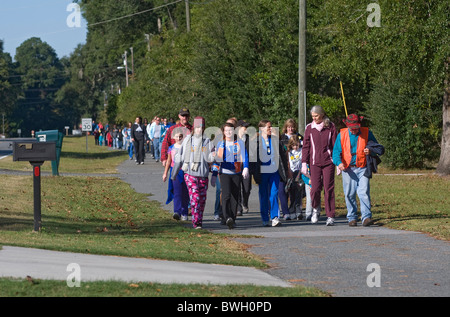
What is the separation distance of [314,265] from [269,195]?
522 centimetres

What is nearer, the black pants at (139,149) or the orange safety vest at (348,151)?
the orange safety vest at (348,151)

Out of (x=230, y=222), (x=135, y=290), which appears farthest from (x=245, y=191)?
(x=135, y=290)

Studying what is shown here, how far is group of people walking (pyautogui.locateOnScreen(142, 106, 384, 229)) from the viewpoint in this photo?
15.2 metres

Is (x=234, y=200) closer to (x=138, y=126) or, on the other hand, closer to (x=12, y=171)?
(x=12, y=171)

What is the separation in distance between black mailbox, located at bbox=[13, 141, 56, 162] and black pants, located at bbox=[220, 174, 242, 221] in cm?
311

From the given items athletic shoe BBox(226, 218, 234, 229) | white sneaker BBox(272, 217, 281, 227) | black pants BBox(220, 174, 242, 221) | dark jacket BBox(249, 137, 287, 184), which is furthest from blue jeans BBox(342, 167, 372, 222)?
athletic shoe BBox(226, 218, 234, 229)

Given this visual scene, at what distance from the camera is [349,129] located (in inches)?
601

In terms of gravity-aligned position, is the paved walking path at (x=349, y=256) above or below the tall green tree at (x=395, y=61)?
below

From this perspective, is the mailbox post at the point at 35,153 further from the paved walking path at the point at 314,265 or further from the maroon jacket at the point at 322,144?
the maroon jacket at the point at 322,144

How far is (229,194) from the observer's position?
1536 centimetres

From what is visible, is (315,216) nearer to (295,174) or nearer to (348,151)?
(295,174)

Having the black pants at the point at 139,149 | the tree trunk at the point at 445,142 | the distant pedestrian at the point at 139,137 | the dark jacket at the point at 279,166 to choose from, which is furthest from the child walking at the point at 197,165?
the black pants at the point at 139,149

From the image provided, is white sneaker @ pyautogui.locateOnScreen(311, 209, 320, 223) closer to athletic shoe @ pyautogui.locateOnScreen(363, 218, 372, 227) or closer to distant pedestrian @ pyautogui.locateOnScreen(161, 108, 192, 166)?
athletic shoe @ pyautogui.locateOnScreen(363, 218, 372, 227)

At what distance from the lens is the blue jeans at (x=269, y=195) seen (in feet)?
52.0
